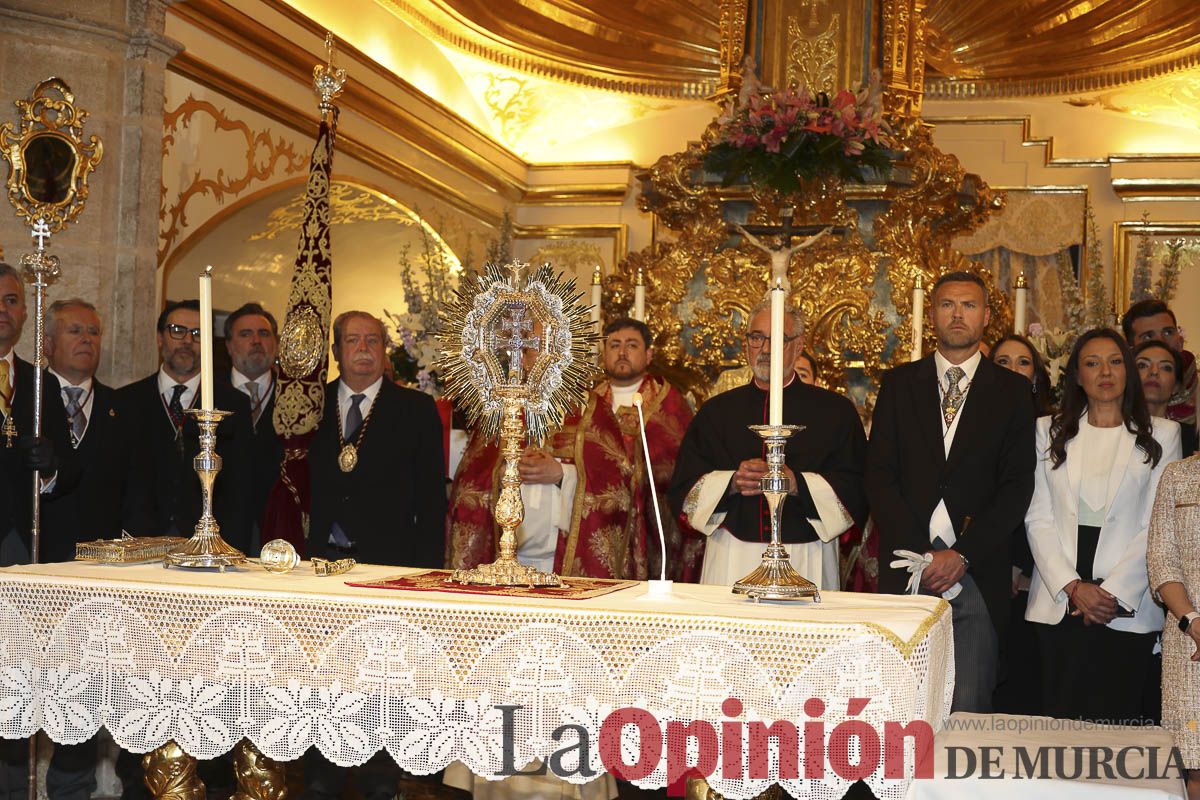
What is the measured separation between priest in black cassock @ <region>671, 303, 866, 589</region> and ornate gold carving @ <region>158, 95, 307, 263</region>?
3132 millimetres

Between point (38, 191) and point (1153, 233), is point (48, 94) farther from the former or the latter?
point (1153, 233)

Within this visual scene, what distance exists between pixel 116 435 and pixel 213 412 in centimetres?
176

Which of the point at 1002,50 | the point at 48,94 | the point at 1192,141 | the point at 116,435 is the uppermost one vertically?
the point at 1002,50

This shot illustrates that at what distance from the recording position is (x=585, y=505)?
5.24 m

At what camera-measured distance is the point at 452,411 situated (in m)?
6.30

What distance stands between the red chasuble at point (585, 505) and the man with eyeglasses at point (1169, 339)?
2.10m

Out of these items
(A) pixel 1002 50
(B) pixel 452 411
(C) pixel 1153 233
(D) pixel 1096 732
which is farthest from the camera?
(A) pixel 1002 50

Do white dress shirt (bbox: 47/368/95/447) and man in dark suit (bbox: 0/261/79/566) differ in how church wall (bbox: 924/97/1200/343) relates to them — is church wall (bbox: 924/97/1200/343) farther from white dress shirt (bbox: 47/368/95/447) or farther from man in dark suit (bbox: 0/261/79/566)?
man in dark suit (bbox: 0/261/79/566)

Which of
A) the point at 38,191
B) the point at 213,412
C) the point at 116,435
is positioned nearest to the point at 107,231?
the point at 38,191

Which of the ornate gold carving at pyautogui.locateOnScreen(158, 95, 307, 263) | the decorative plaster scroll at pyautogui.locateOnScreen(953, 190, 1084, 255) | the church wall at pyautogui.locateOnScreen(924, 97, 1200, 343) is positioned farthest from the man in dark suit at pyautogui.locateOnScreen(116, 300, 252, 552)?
the church wall at pyautogui.locateOnScreen(924, 97, 1200, 343)

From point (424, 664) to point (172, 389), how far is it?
2.73 meters

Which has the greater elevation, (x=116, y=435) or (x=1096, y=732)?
(x=116, y=435)

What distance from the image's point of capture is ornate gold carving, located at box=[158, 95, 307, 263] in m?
6.60

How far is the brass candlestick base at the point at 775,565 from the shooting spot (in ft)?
10.4
